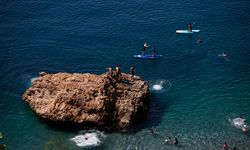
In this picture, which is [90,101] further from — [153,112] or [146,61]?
[146,61]

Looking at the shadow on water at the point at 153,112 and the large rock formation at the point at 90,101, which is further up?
the large rock formation at the point at 90,101

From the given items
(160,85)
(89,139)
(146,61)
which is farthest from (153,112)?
(146,61)

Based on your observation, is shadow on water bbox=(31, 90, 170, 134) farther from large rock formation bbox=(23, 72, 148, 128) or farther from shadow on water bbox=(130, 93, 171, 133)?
large rock formation bbox=(23, 72, 148, 128)

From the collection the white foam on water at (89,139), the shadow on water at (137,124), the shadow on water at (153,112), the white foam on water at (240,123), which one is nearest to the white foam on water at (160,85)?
the shadow on water at (153,112)

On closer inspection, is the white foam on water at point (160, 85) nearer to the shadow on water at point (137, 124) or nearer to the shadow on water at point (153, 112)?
the shadow on water at point (153, 112)

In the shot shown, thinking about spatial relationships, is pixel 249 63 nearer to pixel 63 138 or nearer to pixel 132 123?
pixel 132 123

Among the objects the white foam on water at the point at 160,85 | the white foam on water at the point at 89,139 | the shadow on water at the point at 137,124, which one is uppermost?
the white foam on water at the point at 160,85

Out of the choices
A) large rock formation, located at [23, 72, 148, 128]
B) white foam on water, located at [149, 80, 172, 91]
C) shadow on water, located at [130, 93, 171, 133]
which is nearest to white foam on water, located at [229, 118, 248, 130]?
shadow on water, located at [130, 93, 171, 133]
